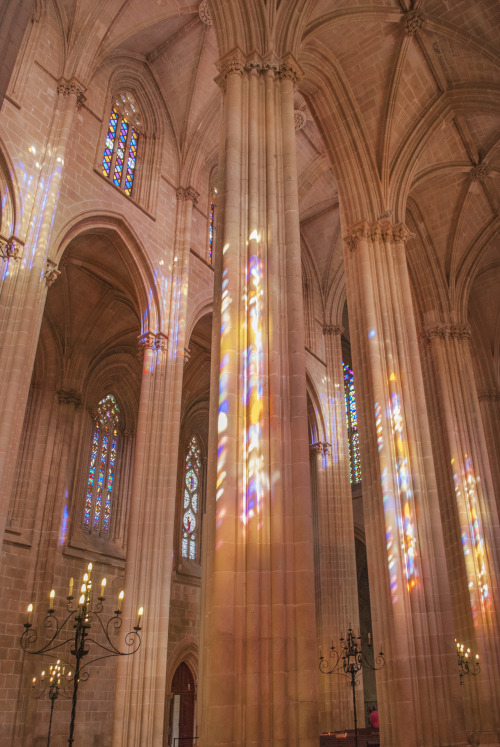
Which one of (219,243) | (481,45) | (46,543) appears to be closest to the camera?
(219,243)

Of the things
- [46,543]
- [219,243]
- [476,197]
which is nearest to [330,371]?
[476,197]

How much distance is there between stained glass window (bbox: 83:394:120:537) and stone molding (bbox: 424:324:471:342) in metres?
10.5

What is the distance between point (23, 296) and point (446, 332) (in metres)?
11.0

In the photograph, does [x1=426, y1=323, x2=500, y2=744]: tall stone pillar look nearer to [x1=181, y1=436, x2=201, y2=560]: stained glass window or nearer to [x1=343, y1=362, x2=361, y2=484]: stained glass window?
[x1=343, y1=362, x2=361, y2=484]: stained glass window

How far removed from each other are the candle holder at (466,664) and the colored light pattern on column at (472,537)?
83 centimetres

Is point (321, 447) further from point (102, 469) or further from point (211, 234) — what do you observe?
point (211, 234)

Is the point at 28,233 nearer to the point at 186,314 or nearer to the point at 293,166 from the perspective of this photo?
the point at 186,314

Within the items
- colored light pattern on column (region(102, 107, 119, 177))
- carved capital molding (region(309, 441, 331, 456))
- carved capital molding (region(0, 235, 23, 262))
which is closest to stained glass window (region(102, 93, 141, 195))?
colored light pattern on column (region(102, 107, 119, 177))

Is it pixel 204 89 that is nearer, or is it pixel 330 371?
pixel 204 89

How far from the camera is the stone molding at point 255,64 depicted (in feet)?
30.7

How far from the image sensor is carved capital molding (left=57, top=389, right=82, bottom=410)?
18.0m

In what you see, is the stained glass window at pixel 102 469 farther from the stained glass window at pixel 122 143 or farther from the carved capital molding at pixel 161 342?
the stained glass window at pixel 122 143

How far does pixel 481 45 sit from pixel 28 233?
398 inches

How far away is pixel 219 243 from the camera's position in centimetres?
829
